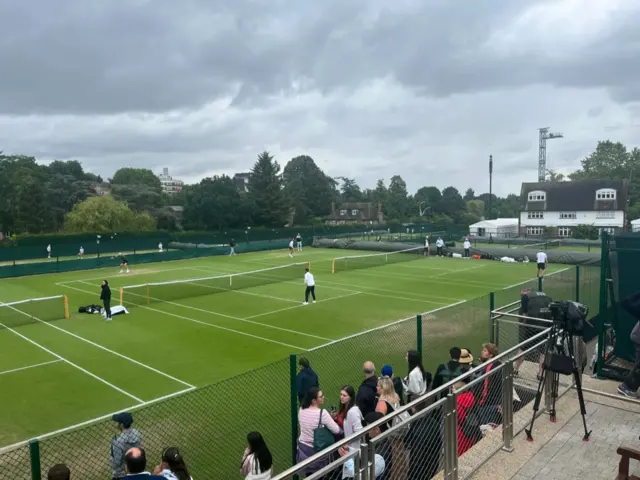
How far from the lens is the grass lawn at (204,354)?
9484mm

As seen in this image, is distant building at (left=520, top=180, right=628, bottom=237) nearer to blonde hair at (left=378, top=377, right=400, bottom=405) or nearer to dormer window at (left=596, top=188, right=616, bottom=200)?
dormer window at (left=596, top=188, right=616, bottom=200)

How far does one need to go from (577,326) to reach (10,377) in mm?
14104

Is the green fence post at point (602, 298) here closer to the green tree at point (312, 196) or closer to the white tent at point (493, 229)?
the white tent at point (493, 229)

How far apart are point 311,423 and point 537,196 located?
76.7 m

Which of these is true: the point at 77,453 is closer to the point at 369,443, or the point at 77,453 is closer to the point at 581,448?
the point at 369,443

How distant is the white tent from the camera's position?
7112cm

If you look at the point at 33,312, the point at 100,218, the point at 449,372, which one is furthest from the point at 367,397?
the point at 100,218

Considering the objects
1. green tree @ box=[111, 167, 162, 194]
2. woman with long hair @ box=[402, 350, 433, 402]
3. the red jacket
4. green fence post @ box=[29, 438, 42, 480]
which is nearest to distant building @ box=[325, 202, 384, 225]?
green tree @ box=[111, 167, 162, 194]

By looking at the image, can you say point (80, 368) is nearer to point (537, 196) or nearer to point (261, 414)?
point (261, 414)

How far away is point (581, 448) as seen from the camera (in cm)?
677

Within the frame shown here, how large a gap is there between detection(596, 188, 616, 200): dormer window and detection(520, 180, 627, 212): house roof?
42 cm

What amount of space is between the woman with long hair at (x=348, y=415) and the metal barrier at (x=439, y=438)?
1.90 ft

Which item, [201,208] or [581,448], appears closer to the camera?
[581,448]

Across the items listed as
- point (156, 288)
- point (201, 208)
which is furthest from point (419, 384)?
point (201, 208)
